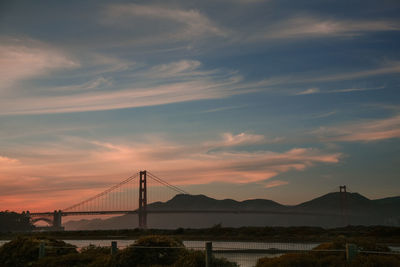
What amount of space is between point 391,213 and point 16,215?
112 m

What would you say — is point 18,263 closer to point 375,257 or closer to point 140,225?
point 375,257

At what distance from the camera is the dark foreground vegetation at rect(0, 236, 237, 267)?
54.7 feet

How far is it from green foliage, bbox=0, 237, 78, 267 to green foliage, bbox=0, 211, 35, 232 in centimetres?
12210

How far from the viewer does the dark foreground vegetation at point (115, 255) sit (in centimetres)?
1669

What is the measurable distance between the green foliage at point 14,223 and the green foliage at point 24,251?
401ft

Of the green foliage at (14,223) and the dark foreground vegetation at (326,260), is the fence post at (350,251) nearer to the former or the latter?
the dark foreground vegetation at (326,260)

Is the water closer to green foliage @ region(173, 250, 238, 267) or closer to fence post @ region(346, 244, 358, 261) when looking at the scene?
green foliage @ region(173, 250, 238, 267)

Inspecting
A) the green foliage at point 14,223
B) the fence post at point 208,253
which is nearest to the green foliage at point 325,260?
the fence post at point 208,253

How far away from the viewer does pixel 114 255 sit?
1842 cm

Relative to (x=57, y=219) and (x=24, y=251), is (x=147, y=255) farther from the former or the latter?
(x=57, y=219)

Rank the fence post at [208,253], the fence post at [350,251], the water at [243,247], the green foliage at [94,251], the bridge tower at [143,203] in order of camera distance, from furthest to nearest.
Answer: the bridge tower at [143,203], the green foliage at [94,251], the water at [243,247], the fence post at [208,253], the fence post at [350,251]

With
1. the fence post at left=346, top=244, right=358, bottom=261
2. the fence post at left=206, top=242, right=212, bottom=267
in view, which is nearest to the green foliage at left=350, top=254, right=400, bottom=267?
the fence post at left=346, top=244, right=358, bottom=261

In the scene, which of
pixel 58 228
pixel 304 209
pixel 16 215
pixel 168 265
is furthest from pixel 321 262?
pixel 16 215

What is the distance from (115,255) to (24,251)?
20.8 ft
